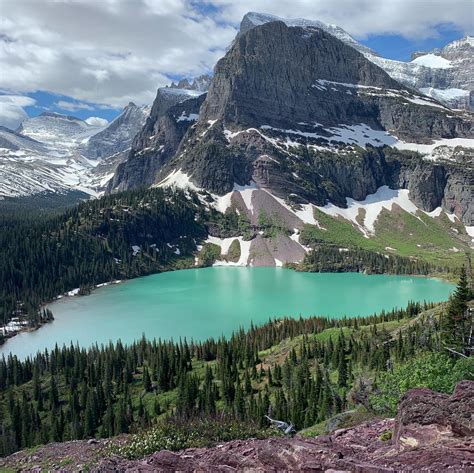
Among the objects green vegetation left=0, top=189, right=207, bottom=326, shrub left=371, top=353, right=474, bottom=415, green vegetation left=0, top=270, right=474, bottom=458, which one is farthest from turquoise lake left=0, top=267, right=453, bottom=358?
shrub left=371, top=353, right=474, bottom=415

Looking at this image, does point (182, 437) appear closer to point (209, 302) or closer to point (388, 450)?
point (388, 450)

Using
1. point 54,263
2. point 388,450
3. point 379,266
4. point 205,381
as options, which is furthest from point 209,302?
point 388,450

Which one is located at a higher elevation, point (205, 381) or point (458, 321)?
point (458, 321)

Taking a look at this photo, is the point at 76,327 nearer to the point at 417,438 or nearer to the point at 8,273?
the point at 8,273

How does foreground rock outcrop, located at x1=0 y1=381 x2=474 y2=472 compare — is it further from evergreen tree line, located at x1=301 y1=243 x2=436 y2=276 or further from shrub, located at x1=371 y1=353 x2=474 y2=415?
evergreen tree line, located at x1=301 y1=243 x2=436 y2=276

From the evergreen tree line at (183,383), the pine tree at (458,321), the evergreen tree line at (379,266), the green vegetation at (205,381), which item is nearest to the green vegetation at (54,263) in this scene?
the evergreen tree line at (183,383)

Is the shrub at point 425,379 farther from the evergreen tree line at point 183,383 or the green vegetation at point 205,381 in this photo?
the evergreen tree line at point 183,383

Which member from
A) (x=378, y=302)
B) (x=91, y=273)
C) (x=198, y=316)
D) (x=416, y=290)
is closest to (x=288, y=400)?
(x=198, y=316)
